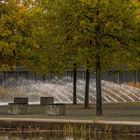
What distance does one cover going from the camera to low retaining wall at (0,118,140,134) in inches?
1067

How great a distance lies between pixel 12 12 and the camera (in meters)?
38.5

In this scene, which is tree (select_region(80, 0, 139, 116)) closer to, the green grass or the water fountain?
the green grass

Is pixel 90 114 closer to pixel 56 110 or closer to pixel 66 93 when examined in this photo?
pixel 56 110

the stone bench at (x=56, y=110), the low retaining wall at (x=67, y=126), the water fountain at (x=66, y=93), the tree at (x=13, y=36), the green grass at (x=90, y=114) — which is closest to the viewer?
the low retaining wall at (x=67, y=126)

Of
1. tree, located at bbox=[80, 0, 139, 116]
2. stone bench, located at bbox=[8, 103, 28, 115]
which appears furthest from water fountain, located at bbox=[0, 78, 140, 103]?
tree, located at bbox=[80, 0, 139, 116]

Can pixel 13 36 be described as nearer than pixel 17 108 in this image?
No

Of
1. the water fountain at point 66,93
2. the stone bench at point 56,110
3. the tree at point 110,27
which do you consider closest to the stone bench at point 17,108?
the stone bench at point 56,110

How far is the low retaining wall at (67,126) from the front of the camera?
27098mm

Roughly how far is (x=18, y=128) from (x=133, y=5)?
9.94 m

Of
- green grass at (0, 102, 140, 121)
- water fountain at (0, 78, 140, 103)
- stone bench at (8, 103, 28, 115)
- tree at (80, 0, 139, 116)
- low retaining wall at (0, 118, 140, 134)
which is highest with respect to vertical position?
tree at (80, 0, 139, 116)

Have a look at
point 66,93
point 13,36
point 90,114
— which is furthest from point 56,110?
point 66,93

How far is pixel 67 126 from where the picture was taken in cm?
2795

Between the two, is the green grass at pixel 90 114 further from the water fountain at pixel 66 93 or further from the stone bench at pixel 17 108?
the water fountain at pixel 66 93

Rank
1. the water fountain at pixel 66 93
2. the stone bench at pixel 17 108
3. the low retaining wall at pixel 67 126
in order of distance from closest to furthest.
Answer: the low retaining wall at pixel 67 126 → the stone bench at pixel 17 108 → the water fountain at pixel 66 93
